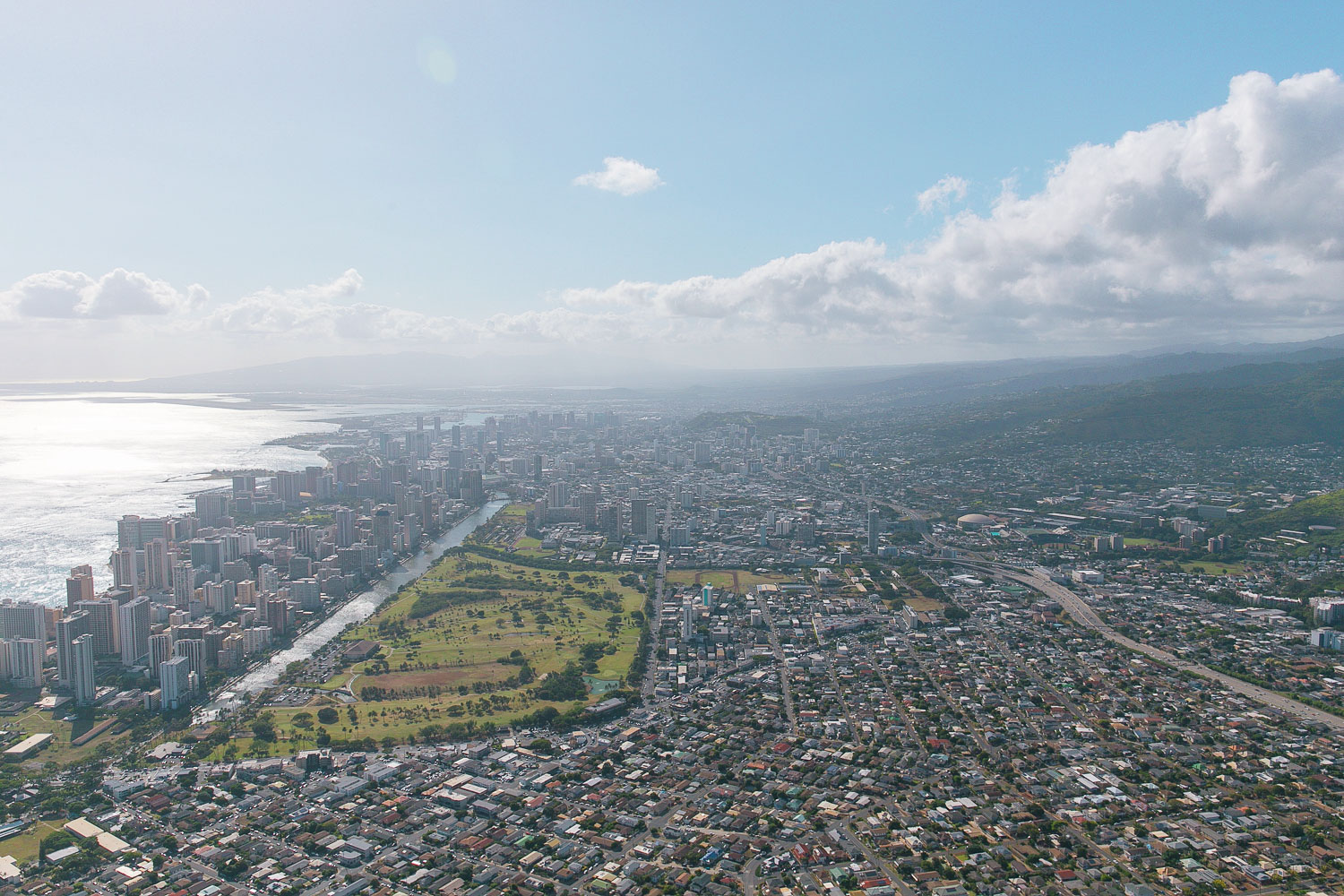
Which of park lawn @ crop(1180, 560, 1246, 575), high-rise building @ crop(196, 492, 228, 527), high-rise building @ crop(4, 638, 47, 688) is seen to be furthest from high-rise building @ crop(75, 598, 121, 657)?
park lawn @ crop(1180, 560, 1246, 575)

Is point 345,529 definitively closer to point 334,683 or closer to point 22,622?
point 22,622

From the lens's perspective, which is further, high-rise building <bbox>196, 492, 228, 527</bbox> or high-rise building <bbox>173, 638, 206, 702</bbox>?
high-rise building <bbox>196, 492, 228, 527</bbox>

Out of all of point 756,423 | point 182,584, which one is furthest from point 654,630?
point 756,423

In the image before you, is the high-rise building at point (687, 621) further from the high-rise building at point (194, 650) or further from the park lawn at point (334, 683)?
the high-rise building at point (194, 650)

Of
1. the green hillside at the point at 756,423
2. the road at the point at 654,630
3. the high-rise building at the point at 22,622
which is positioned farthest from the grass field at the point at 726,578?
the green hillside at the point at 756,423

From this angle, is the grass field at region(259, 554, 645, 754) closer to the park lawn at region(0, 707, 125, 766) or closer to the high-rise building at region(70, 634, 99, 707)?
the park lawn at region(0, 707, 125, 766)
